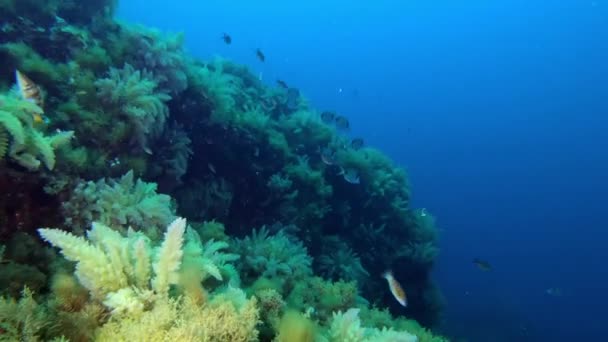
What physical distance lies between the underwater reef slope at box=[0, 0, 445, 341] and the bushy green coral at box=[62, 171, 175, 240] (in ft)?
0.05

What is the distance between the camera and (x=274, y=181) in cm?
778

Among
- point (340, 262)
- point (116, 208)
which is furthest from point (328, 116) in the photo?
point (116, 208)

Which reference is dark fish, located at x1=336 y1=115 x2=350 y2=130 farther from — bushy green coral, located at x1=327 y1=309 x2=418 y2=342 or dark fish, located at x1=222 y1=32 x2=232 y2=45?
bushy green coral, located at x1=327 y1=309 x2=418 y2=342

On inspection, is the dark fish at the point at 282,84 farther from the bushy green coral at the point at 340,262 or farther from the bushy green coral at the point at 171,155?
the bushy green coral at the point at 171,155

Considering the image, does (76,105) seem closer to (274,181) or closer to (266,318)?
(266,318)

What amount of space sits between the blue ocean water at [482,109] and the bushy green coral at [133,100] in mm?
24318

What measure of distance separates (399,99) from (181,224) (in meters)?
99.7

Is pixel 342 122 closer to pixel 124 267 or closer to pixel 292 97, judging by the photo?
pixel 292 97

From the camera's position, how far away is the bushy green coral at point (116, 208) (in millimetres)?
3633

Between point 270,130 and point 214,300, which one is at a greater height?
point 270,130

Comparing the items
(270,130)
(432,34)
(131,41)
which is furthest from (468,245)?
(432,34)

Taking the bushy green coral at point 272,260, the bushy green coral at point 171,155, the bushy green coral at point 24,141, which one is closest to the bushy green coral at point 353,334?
the bushy green coral at point 272,260

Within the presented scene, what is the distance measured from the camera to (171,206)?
460 cm

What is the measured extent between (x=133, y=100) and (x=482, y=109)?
334ft
